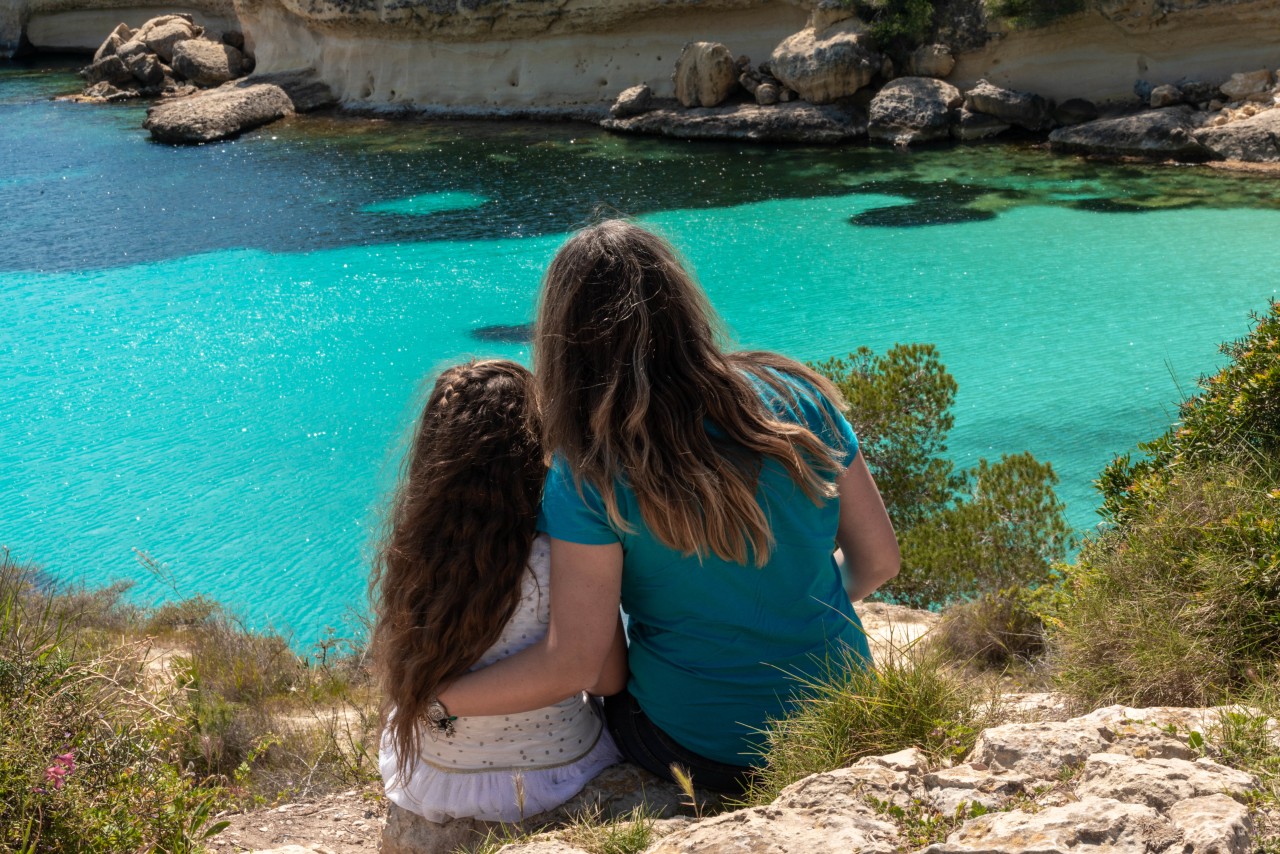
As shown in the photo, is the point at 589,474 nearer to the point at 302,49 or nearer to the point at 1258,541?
the point at 1258,541

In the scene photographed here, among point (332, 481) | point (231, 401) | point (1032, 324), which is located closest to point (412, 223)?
point (231, 401)

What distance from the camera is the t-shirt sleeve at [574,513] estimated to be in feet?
7.16

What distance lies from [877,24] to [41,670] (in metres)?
19.5

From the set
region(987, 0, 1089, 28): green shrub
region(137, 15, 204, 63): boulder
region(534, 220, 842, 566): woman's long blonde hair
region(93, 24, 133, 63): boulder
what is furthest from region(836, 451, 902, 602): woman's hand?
region(93, 24, 133, 63): boulder

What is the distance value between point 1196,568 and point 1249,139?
48.4 ft

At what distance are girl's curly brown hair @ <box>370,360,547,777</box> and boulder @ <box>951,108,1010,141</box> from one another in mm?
17705

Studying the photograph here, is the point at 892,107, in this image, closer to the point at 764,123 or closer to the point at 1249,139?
the point at 764,123

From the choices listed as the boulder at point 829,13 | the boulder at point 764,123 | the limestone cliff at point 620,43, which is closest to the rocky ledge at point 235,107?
the limestone cliff at point 620,43

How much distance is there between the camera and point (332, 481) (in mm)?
8328

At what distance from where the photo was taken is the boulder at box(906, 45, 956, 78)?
63.5 feet

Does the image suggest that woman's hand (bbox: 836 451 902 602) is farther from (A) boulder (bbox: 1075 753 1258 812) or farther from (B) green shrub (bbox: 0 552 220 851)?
(B) green shrub (bbox: 0 552 220 851)

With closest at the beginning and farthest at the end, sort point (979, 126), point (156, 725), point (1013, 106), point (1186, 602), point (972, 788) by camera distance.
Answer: point (972, 788), point (1186, 602), point (156, 725), point (1013, 106), point (979, 126)

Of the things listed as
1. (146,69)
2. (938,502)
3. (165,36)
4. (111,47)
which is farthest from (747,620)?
(111,47)

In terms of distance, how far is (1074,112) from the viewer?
59.0ft
